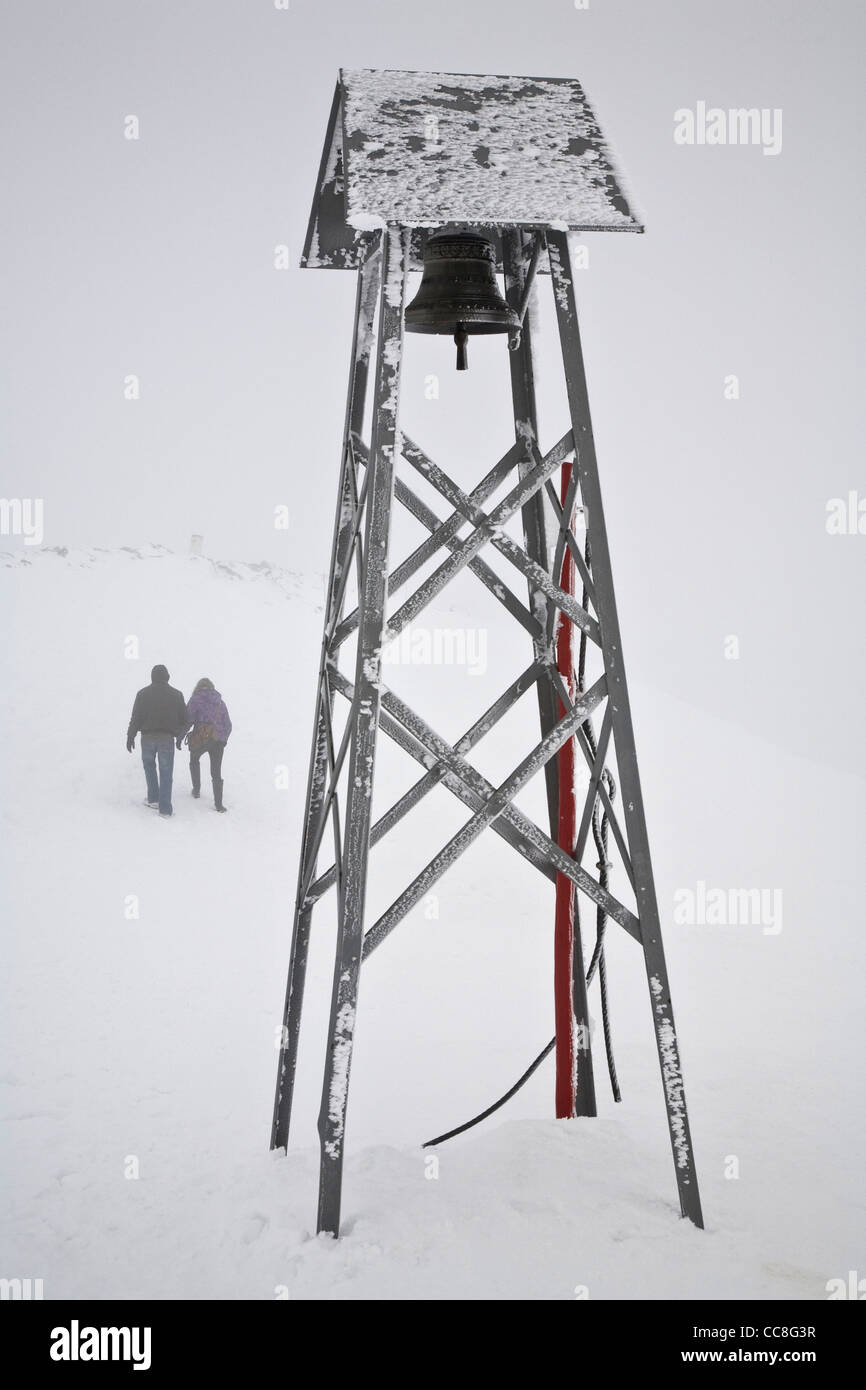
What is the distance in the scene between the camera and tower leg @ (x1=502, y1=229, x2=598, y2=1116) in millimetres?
5332

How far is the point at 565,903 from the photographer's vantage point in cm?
513

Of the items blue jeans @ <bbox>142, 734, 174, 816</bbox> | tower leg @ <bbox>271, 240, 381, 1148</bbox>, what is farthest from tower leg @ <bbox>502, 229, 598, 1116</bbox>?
blue jeans @ <bbox>142, 734, 174, 816</bbox>

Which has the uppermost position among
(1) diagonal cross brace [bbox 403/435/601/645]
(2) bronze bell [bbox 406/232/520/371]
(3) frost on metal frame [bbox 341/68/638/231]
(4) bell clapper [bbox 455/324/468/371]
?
(3) frost on metal frame [bbox 341/68/638/231]

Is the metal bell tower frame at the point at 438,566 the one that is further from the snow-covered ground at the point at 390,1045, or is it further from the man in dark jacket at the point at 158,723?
the man in dark jacket at the point at 158,723

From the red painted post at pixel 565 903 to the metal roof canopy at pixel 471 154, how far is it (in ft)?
3.82

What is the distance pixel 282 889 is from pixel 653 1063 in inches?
201

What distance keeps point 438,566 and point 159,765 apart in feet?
29.8

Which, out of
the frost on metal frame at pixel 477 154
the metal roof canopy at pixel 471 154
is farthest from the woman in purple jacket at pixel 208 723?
the frost on metal frame at pixel 477 154

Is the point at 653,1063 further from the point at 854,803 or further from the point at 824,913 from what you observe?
the point at 854,803

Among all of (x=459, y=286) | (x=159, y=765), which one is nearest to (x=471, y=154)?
(x=459, y=286)

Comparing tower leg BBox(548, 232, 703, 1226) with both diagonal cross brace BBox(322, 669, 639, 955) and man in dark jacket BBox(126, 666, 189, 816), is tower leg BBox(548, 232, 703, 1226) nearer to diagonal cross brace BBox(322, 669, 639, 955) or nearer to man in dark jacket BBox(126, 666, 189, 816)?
diagonal cross brace BBox(322, 669, 639, 955)

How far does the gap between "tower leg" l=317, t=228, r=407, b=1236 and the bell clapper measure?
1.80 feet

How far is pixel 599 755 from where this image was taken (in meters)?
4.84

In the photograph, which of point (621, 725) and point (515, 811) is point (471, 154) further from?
point (515, 811)
